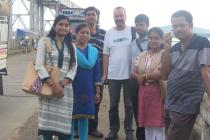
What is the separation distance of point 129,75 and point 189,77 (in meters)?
2.46

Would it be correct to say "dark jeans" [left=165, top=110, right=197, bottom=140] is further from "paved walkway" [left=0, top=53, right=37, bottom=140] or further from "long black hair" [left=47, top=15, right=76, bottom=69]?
"paved walkway" [left=0, top=53, right=37, bottom=140]

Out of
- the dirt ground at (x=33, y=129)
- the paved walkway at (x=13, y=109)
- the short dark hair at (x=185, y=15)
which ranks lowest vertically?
the paved walkway at (x=13, y=109)

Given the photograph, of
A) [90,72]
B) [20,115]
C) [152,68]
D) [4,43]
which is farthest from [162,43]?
[4,43]

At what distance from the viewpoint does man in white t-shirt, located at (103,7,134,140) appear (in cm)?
669

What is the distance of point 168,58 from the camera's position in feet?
14.7

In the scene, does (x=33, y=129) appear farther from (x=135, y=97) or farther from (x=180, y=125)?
(x=180, y=125)

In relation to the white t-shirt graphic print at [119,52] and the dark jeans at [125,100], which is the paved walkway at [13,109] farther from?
the white t-shirt graphic print at [119,52]

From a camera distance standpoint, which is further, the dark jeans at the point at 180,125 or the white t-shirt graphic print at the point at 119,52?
the white t-shirt graphic print at the point at 119,52

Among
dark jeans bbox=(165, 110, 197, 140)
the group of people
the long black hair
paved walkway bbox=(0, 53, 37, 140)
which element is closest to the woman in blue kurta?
the group of people

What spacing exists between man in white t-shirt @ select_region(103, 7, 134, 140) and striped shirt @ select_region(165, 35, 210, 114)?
228 centimetres

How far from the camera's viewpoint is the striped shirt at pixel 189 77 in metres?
4.22

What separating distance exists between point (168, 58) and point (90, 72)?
5.97 ft

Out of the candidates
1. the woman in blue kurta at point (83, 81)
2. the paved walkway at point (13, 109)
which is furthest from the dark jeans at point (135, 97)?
the paved walkway at point (13, 109)

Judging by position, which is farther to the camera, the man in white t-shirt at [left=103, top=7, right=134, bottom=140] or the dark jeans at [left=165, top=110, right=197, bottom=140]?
the man in white t-shirt at [left=103, top=7, right=134, bottom=140]
